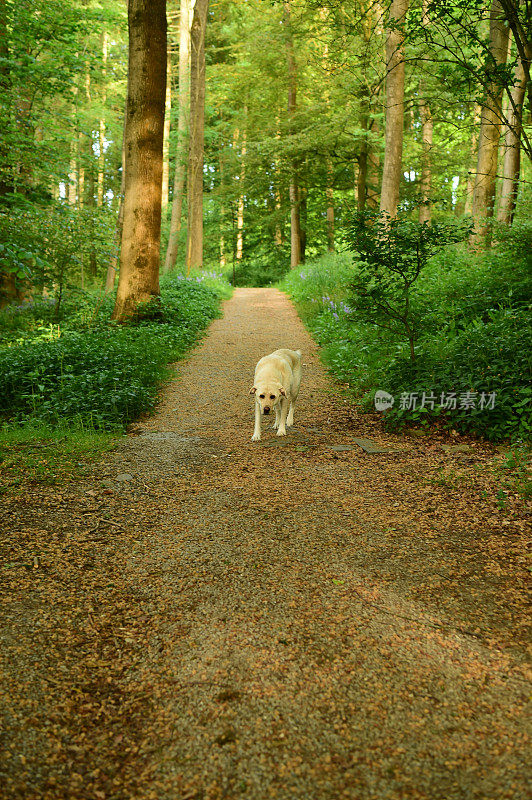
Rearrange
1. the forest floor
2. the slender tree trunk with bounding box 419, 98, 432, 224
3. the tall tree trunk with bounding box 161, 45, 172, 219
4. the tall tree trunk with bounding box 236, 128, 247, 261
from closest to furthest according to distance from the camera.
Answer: the forest floor → the slender tree trunk with bounding box 419, 98, 432, 224 → the tall tree trunk with bounding box 236, 128, 247, 261 → the tall tree trunk with bounding box 161, 45, 172, 219

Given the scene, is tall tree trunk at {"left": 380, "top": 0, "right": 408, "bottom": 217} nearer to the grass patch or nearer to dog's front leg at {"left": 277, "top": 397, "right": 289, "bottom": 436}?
dog's front leg at {"left": 277, "top": 397, "right": 289, "bottom": 436}

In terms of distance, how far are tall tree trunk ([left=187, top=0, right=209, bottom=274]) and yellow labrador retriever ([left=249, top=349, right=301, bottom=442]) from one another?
17178 millimetres

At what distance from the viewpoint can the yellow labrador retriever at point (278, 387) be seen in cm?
597

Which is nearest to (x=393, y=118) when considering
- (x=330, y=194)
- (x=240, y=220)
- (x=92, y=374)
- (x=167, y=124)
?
(x=92, y=374)

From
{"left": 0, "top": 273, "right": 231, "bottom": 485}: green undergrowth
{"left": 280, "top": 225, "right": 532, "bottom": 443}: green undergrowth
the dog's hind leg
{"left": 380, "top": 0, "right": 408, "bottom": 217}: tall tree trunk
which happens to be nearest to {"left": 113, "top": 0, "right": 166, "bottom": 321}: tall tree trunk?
{"left": 0, "top": 273, "right": 231, "bottom": 485}: green undergrowth

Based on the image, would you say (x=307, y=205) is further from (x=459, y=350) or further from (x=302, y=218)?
(x=459, y=350)

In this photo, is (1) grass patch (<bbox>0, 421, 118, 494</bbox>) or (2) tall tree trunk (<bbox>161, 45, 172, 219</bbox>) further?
(2) tall tree trunk (<bbox>161, 45, 172, 219</bbox>)

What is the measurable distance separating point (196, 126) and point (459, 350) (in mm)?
19385

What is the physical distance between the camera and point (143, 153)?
1144 cm

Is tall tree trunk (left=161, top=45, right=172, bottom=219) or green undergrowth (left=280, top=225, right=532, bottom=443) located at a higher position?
tall tree trunk (left=161, top=45, right=172, bottom=219)

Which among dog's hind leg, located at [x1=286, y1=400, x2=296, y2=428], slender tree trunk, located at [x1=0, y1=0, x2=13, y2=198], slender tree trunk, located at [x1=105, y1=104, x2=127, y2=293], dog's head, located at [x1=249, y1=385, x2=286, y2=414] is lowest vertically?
dog's hind leg, located at [x1=286, y1=400, x2=296, y2=428]

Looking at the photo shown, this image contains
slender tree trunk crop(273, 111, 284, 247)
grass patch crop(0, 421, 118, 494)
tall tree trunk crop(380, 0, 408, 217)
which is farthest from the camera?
slender tree trunk crop(273, 111, 284, 247)

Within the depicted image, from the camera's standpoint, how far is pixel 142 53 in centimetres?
1108

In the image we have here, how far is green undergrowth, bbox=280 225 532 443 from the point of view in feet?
18.6
